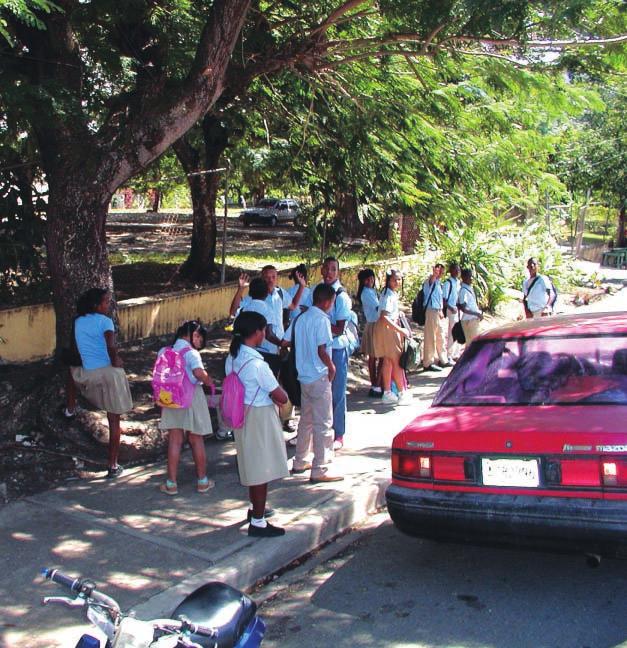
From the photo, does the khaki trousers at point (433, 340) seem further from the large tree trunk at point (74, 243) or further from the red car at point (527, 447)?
the red car at point (527, 447)

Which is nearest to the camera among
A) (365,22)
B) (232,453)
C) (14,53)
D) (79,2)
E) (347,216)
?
(232,453)

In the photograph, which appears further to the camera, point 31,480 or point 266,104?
point 266,104

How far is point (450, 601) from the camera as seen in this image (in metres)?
5.00

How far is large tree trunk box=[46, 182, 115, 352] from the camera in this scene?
8312mm

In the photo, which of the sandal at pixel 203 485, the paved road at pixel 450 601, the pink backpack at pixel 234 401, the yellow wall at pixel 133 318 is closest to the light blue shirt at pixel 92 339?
the sandal at pixel 203 485

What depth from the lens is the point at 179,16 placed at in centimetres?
1027

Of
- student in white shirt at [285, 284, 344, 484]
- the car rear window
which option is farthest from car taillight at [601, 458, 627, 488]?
student in white shirt at [285, 284, 344, 484]

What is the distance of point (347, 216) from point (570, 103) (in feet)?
20.9

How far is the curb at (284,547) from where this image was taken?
5.00 metres

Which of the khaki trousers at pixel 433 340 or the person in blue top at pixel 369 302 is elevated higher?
the person in blue top at pixel 369 302

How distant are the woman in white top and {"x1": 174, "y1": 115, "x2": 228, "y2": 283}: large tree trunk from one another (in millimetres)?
6354

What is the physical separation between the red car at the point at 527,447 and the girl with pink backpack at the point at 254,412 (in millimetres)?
928

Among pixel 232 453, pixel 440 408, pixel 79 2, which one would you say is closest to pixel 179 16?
pixel 79 2

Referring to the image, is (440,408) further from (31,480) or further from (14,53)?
(14,53)
